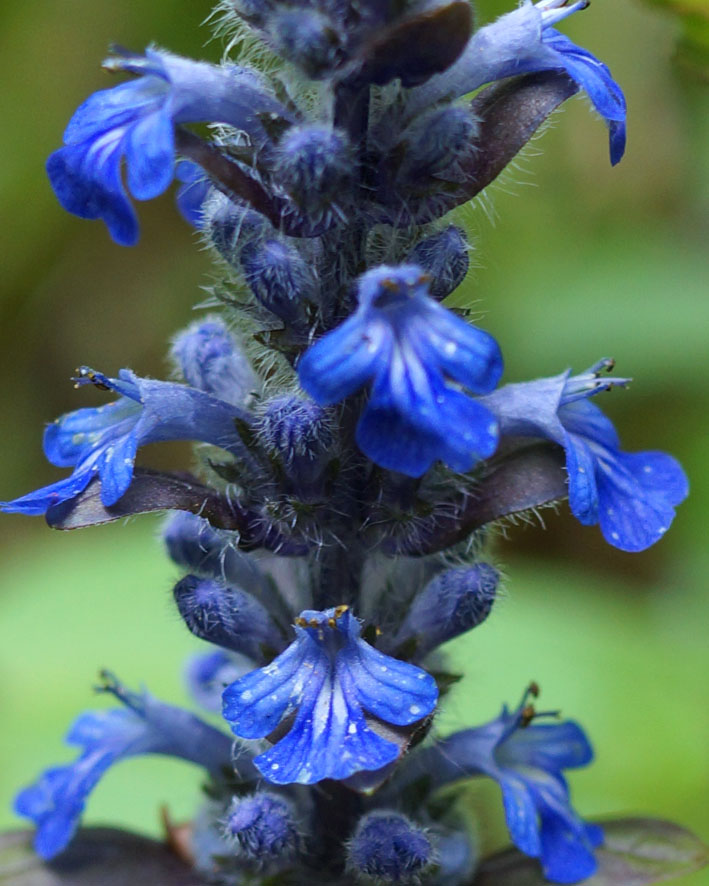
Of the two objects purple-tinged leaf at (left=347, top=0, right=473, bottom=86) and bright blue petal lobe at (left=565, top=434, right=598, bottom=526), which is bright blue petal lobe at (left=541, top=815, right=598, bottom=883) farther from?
purple-tinged leaf at (left=347, top=0, right=473, bottom=86)

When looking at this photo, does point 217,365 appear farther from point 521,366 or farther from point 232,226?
point 521,366

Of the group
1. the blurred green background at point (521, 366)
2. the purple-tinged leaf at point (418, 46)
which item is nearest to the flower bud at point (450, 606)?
the purple-tinged leaf at point (418, 46)

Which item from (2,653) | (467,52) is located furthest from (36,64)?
(467,52)

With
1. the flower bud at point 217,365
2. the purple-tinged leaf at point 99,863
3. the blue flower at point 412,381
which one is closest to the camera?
the blue flower at point 412,381

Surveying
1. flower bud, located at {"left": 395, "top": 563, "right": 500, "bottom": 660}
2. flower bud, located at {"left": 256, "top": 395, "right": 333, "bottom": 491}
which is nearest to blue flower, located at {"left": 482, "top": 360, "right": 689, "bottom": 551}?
flower bud, located at {"left": 395, "top": 563, "right": 500, "bottom": 660}

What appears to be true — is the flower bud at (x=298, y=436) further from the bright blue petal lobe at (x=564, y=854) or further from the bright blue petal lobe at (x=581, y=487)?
the bright blue petal lobe at (x=564, y=854)

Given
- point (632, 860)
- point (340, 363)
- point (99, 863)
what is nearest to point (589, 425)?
point (340, 363)

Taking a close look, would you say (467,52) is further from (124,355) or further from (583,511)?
(124,355)
